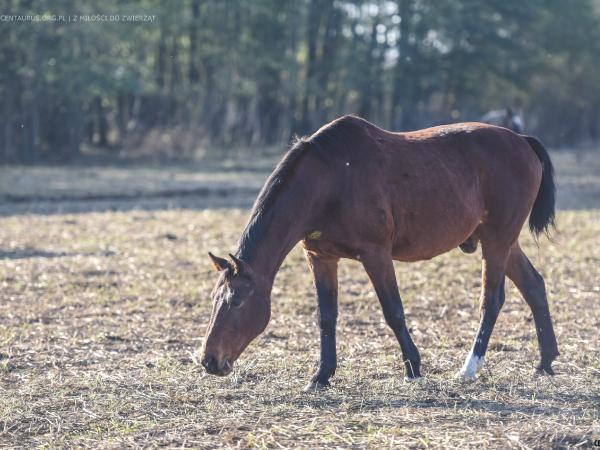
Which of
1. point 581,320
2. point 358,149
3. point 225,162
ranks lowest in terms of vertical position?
point 225,162

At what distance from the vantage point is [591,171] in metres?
26.7

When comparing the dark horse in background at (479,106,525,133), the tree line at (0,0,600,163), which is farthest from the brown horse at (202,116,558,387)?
the tree line at (0,0,600,163)

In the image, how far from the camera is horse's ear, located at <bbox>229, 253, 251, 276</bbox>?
16.8 feet

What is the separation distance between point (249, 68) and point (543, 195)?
29.9 m

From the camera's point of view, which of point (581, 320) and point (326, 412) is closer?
point (326, 412)

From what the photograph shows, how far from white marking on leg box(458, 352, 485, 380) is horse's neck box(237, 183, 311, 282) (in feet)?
5.02

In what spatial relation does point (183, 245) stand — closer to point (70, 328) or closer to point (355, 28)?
point (70, 328)

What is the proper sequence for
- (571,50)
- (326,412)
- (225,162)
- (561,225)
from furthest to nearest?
(571,50)
(225,162)
(561,225)
(326,412)

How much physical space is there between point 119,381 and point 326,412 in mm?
1620

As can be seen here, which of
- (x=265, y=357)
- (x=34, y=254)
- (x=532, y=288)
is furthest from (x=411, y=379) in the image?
(x=34, y=254)

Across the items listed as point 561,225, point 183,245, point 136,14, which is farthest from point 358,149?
point 136,14

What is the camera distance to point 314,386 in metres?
5.64

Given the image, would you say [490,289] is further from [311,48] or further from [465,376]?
[311,48]

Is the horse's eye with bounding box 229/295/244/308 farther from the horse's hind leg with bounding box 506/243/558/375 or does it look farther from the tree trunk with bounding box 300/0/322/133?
the tree trunk with bounding box 300/0/322/133
